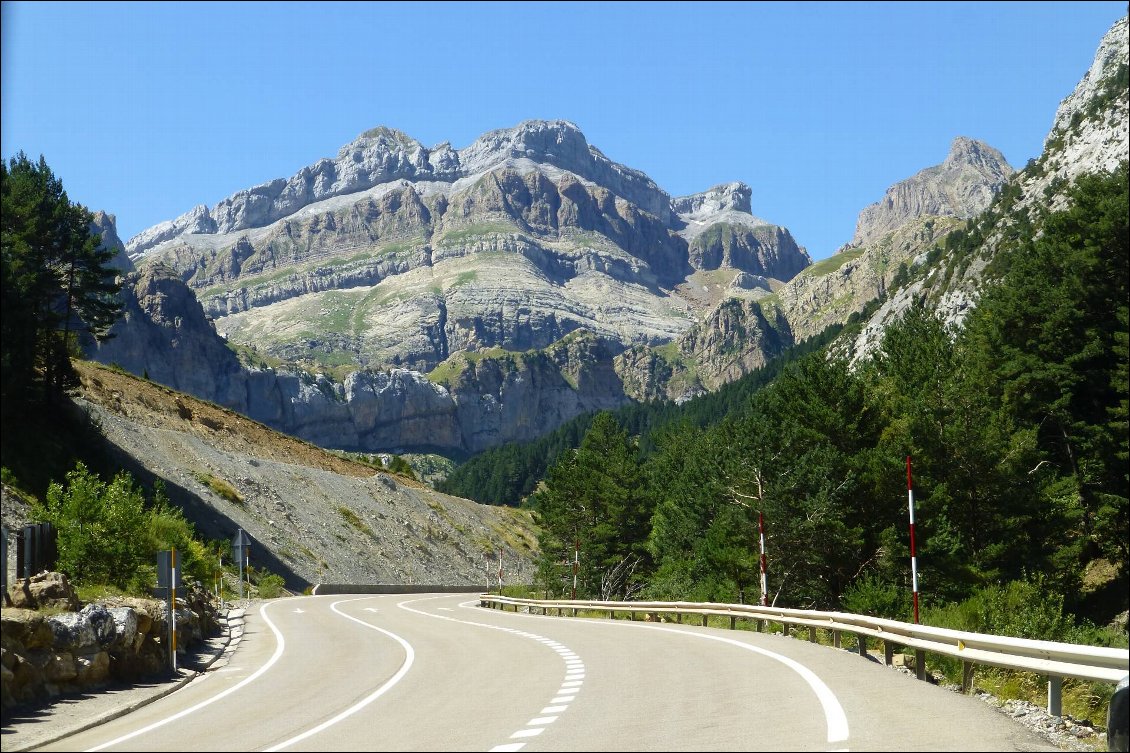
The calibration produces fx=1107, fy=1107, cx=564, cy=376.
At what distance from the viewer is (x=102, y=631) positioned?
16.9 metres

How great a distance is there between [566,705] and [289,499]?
254 feet

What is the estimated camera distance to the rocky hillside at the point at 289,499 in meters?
75.4

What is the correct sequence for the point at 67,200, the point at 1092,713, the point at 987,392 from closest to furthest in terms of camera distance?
the point at 1092,713, the point at 987,392, the point at 67,200

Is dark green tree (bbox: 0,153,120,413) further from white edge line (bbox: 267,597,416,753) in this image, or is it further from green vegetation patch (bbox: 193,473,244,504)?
white edge line (bbox: 267,597,416,753)

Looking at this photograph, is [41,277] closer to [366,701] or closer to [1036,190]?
[366,701]

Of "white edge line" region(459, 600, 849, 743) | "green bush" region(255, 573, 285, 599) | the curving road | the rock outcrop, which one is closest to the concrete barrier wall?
"green bush" region(255, 573, 285, 599)

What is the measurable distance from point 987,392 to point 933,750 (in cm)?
4212

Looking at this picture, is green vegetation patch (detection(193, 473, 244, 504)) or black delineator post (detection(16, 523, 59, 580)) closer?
black delineator post (detection(16, 523, 59, 580))

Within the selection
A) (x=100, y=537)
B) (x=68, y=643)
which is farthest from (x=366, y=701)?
(x=100, y=537)

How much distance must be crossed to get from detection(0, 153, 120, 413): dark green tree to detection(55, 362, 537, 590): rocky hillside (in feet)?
24.4

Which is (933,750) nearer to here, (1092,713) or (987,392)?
(1092,713)

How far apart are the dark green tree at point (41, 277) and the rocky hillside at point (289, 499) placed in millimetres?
7426

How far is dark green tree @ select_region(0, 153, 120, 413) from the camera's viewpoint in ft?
190

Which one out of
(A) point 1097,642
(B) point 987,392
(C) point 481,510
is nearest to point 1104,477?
(B) point 987,392
